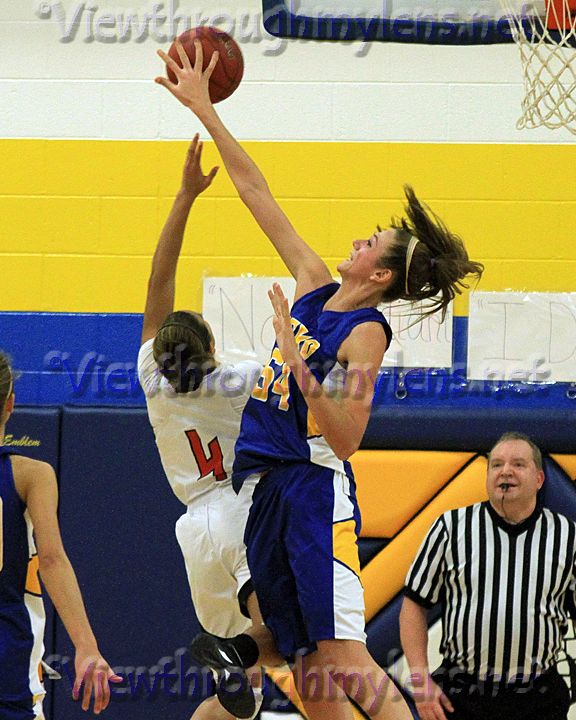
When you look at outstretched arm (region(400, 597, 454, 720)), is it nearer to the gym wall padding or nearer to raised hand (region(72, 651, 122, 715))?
the gym wall padding

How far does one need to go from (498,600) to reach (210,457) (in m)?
1.30

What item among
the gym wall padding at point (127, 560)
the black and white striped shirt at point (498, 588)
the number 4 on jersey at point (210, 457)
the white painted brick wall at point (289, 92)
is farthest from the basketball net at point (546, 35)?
the gym wall padding at point (127, 560)

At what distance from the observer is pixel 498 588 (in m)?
3.54

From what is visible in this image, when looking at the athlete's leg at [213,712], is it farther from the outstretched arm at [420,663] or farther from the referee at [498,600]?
the referee at [498,600]

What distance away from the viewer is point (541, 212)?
440cm

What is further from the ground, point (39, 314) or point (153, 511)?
point (39, 314)

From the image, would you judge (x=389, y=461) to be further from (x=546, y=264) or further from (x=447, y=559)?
(x=546, y=264)

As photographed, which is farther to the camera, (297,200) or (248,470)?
(297,200)

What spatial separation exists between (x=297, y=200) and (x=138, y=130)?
89cm

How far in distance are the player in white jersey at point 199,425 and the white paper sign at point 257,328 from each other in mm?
888

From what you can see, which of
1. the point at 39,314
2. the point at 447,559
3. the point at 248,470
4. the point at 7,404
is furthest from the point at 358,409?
the point at 39,314

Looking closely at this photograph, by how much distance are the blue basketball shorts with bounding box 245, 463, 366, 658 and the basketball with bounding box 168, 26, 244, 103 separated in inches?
55.8

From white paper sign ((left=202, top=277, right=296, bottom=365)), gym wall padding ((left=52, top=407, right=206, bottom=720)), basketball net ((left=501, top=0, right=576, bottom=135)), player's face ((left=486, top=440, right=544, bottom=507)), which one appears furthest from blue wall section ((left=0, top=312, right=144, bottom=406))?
basketball net ((left=501, top=0, right=576, bottom=135))

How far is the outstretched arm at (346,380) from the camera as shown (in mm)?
2428
